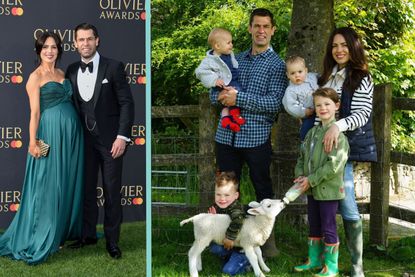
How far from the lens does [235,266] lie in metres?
4.71

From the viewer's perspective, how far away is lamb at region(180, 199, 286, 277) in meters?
4.53

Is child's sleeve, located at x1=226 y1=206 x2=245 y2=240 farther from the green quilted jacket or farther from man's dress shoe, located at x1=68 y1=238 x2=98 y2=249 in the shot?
man's dress shoe, located at x1=68 y1=238 x2=98 y2=249

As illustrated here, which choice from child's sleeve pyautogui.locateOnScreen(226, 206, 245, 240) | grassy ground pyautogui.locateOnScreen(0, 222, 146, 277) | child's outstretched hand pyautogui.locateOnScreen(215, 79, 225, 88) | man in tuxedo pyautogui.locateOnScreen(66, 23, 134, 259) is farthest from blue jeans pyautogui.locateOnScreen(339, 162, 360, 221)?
man in tuxedo pyautogui.locateOnScreen(66, 23, 134, 259)

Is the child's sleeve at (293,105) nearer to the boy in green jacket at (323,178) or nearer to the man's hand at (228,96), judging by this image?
the boy in green jacket at (323,178)

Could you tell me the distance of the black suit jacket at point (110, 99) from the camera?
13.0ft

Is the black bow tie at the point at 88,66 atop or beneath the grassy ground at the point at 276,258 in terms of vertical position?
atop

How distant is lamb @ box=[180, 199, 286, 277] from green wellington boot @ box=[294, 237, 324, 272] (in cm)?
34

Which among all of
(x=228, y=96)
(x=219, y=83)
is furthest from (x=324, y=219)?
(x=219, y=83)

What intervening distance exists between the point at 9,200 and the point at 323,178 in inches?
80.9

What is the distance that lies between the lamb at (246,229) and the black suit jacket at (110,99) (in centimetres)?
93

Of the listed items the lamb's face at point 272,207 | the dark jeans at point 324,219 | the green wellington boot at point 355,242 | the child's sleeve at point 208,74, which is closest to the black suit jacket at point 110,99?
the child's sleeve at point 208,74

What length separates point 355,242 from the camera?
4.60 m

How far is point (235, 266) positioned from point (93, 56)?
1.88 meters

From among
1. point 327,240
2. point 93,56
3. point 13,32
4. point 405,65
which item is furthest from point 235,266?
point 405,65
